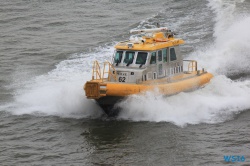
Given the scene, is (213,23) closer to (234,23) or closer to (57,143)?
(234,23)

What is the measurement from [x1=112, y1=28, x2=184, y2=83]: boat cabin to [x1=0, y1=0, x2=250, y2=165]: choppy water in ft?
3.26

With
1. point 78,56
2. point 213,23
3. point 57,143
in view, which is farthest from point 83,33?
point 57,143

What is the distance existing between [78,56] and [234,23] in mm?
8833

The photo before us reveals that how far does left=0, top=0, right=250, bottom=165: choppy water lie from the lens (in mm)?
16469

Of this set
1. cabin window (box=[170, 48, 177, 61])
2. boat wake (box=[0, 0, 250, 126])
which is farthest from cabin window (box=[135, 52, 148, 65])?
cabin window (box=[170, 48, 177, 61])

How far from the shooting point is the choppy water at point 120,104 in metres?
16.5

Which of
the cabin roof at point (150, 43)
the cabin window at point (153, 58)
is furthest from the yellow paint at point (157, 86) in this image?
the cabin roof at point (150, 43)

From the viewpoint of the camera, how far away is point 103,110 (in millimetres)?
19172

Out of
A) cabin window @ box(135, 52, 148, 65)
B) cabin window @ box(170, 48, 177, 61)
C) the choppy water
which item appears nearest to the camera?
the choppy water

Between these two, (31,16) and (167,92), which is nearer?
(167,92)

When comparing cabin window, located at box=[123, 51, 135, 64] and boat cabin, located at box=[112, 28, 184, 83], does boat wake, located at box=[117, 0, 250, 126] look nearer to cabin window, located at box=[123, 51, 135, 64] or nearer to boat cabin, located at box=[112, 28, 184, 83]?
boat cabin, located at box=[112, 28, 184, 83]

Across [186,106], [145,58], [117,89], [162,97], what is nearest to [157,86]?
[162,97]

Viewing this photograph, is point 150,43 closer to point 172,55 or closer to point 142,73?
point 172,55

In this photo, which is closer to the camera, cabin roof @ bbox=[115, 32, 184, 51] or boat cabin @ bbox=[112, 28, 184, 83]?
boat cabin @ bbox=[112, 28, 184, 83]
